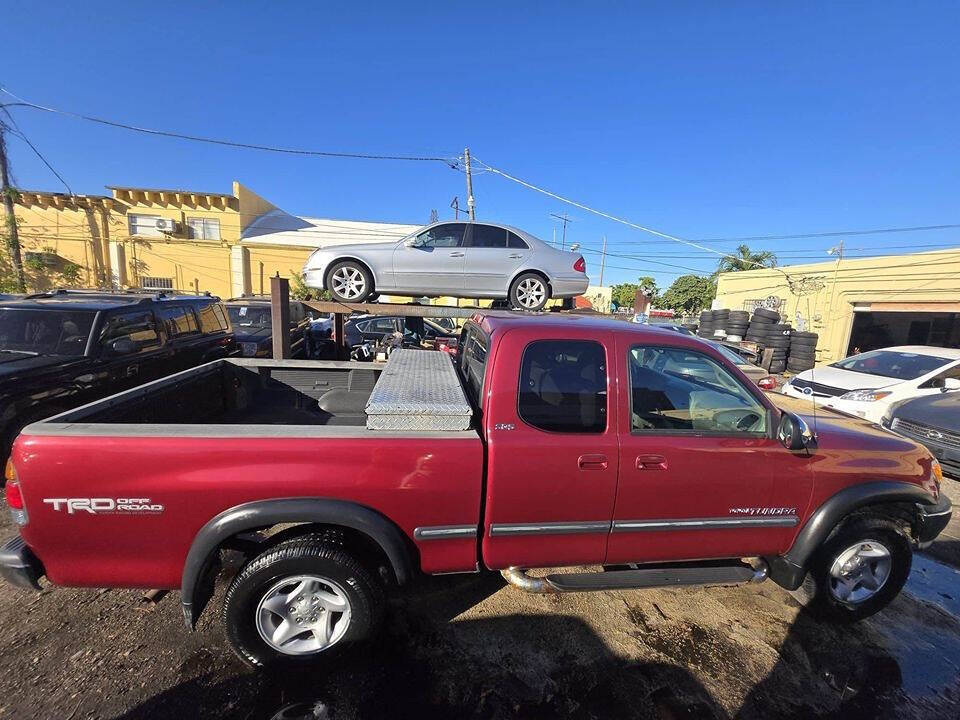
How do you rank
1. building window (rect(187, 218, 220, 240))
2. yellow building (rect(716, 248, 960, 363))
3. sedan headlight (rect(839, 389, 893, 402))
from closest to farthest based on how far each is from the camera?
sedan headlight (rect(839, 389, 893, 402)) < yellow building (rect(716, 248, 960, 363)) < building window (rect(187, 218, 220, 240))

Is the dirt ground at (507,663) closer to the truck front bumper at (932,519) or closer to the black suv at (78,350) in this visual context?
the truck front bumper at (932,519)

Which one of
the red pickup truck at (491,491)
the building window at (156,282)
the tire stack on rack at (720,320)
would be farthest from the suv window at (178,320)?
the building window at (156,282)

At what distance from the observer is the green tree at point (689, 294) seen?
46.8 m

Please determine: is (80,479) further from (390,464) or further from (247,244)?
(247,244)

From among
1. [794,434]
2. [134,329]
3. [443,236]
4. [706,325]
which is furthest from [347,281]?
[706,325]

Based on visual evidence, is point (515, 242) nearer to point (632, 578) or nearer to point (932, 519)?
point (632, 578)

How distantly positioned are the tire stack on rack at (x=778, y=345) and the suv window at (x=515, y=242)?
1370cm

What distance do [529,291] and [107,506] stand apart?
4238 millimetres

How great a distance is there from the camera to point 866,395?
21.4 ft

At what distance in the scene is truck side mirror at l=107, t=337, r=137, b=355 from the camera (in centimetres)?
454

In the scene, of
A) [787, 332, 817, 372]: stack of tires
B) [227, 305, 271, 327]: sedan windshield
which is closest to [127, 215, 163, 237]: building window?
[227, 305, 271, 327]: sedan windshield

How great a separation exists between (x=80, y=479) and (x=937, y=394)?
31.6 ft

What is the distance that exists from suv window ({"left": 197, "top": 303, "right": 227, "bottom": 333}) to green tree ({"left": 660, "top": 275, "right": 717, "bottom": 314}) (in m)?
47.4

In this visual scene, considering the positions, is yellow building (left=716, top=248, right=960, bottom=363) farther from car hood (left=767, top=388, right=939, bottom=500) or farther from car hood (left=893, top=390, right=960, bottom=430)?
car hood (left=767, top=388, right=939, bottom=500)
